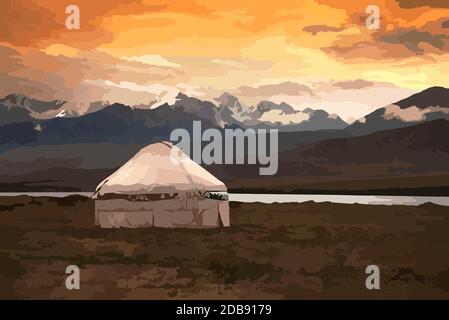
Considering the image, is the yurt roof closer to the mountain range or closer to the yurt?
the yurt

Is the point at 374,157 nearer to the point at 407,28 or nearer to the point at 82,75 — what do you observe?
the point at 407,28

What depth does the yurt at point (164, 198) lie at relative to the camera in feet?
27.7

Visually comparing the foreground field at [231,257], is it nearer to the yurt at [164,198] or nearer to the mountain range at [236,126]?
the yurt at [164,198]

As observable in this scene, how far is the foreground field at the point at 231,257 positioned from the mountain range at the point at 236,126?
0.58 meters

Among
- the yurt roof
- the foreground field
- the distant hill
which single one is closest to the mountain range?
the distant hill

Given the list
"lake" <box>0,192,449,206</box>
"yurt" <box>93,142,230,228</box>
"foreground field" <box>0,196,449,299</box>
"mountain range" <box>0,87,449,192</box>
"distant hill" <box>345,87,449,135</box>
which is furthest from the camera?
"yurt" <box>93,142,230,228</box>

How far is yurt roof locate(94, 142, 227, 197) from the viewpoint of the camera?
8.48 meters

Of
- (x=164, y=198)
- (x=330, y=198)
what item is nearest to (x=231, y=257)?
(x=164, y=198)

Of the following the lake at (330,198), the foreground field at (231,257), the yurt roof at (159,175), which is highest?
the yurt roof at (159,175)

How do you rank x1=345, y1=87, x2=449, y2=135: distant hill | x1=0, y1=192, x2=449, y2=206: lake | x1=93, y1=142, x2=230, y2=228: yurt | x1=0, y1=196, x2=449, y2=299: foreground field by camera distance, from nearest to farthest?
x1=0, y1=196, x2=449, y2=299: foreground field, x1=345, y1=87, x2=449, y2=135: distant hill, x1=0, y1=192, x2=449, y2=206: lake, x1=93, y1=142, x2=230, y2=228: yurt

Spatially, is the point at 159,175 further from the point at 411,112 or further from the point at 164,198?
the point at 411,112

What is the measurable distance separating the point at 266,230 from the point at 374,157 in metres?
1.95

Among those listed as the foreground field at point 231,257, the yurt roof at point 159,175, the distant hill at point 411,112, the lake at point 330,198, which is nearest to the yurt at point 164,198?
the yurt roof at point 159,175

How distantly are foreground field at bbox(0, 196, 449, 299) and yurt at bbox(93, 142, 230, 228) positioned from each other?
26 cm
